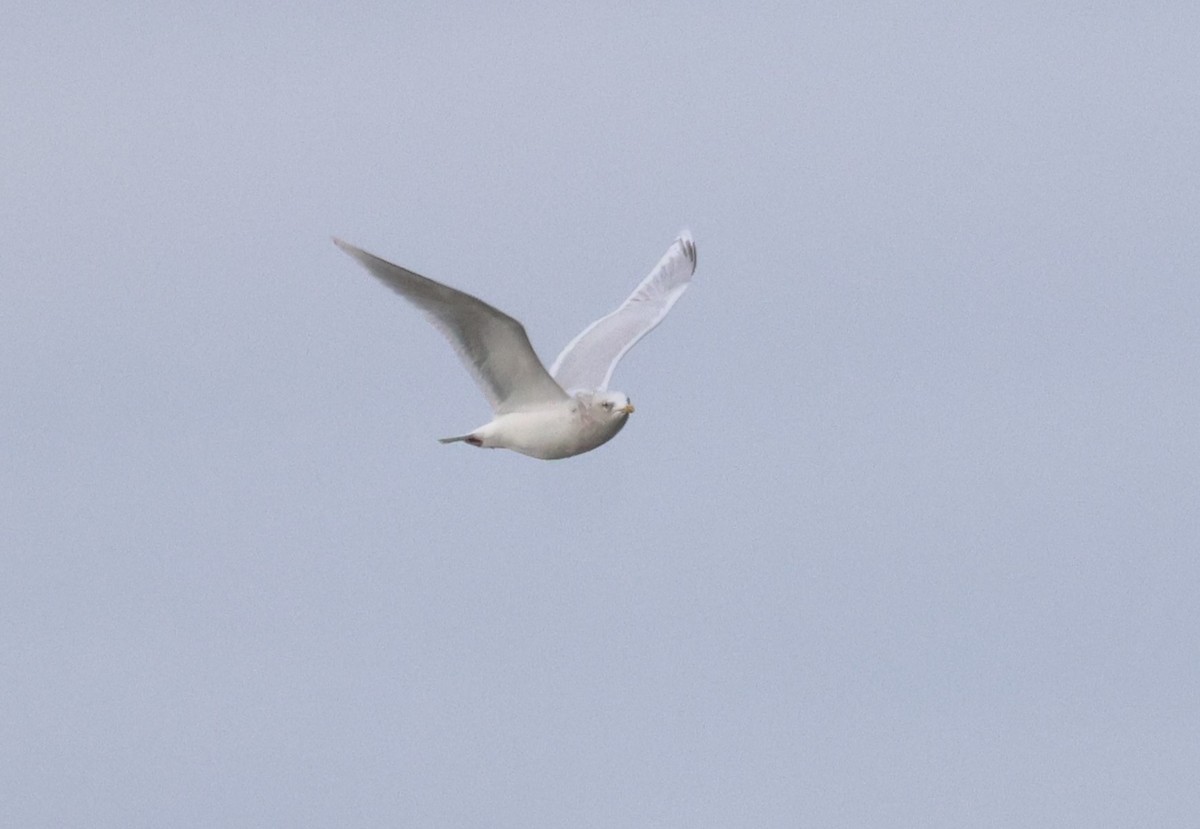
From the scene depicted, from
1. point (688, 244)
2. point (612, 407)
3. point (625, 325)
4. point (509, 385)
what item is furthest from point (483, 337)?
point (688, 244)

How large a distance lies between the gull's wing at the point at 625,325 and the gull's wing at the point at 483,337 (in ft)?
5.29

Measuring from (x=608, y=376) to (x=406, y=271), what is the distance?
13.2ft

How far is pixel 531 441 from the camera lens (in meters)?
22.6

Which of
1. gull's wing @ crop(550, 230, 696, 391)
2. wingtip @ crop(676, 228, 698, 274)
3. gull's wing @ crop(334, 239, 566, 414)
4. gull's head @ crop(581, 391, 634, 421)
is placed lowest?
gull's head @ crop(581, 391, 634, 421)

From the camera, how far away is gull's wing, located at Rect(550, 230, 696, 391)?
25.1m

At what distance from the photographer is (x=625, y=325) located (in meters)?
26.0

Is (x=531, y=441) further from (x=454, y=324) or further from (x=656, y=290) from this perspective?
(x=656, y=290)

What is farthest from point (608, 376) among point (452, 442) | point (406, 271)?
point (406, 271)

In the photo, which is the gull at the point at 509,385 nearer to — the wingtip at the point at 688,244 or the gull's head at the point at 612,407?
the gull's head at the point at 612,407

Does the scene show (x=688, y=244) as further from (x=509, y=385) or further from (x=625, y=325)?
(x=509, y=385)

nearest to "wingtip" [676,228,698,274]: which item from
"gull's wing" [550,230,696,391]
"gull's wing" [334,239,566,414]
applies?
"gull's wing" [550,230,696,391]

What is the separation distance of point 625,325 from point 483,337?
3978mm

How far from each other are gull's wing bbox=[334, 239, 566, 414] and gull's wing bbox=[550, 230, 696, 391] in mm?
1611

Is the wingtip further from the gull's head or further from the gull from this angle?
the gull's head
